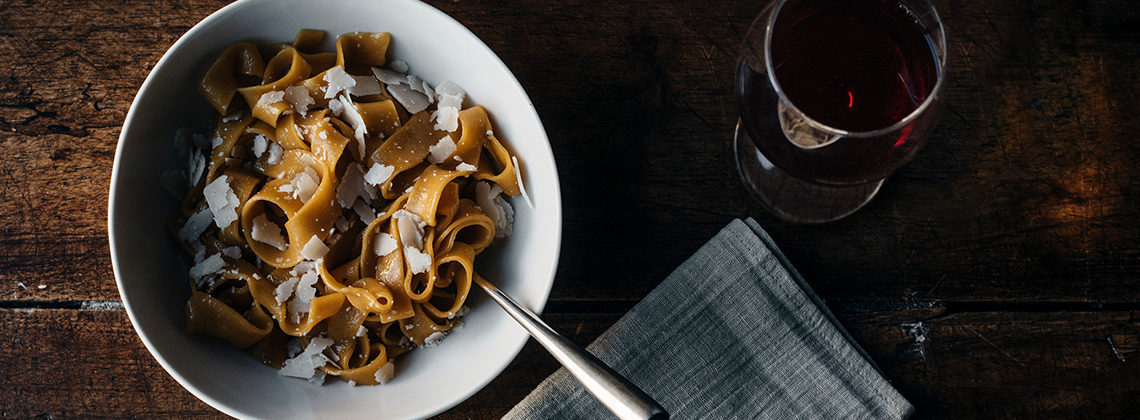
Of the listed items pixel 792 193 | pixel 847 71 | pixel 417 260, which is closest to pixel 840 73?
pixel 847 71

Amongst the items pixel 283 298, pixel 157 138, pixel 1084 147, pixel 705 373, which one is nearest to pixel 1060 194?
pixel 1084 147

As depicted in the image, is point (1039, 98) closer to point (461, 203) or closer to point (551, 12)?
point (551, 12)

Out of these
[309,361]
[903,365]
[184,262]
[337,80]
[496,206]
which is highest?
[337,80]

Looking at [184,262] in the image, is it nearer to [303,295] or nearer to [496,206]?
[303,295]

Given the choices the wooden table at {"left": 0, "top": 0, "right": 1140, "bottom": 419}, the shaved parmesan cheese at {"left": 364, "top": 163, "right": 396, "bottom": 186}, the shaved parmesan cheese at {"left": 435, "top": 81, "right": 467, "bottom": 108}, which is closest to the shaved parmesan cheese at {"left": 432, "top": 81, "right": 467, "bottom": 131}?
the shaved parmesan cheese at {"left": 435, "top": 81, "right": 467, "bottom": 108}

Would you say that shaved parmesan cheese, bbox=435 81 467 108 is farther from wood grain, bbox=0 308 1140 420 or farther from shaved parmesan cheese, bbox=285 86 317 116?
wood grain, bbox=0 308 1140 420
